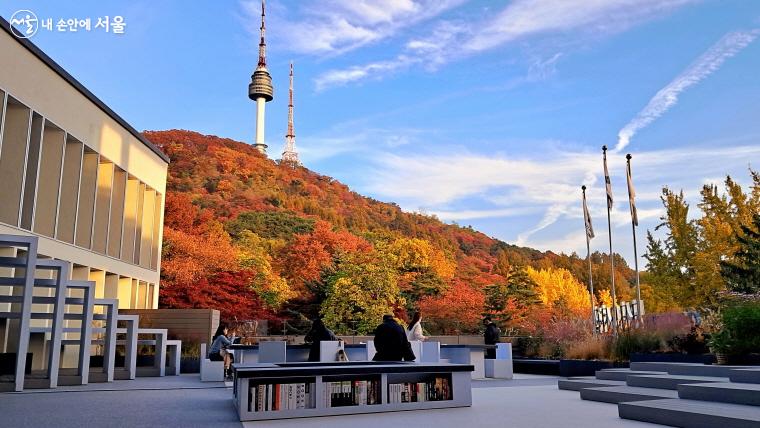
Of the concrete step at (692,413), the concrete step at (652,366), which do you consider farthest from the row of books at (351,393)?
the concrete step at (652,366)

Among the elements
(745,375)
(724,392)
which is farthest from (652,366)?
(724,392)

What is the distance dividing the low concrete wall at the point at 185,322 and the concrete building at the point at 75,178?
2.52 meters

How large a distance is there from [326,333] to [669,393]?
6.92 m

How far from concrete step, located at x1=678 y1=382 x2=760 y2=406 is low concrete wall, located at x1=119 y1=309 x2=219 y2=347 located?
15148 mm

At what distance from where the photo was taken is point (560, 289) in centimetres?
4344

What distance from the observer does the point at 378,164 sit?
3731cm

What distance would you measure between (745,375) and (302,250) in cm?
3292

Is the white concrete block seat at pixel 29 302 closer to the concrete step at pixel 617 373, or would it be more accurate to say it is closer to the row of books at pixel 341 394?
the row of books at pixel 341 394

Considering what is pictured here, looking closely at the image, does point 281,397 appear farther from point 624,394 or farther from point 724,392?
point 724,392

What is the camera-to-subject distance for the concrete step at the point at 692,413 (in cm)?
536

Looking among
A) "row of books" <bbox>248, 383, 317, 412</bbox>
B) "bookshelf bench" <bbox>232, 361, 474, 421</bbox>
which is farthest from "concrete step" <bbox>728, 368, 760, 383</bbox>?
"row of books" <bbox>248, 383, 317, 412</bbox>

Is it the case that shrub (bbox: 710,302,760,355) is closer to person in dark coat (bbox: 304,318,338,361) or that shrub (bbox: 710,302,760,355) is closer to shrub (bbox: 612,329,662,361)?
shrub (bbox: 612,329,662,361)

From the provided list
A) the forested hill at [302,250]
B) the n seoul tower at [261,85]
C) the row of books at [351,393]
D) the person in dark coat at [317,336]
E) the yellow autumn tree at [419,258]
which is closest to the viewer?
the row of books at [351,393]

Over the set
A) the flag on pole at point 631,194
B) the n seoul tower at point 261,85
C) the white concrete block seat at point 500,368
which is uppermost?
→ the n seoul tower at point 261,85
